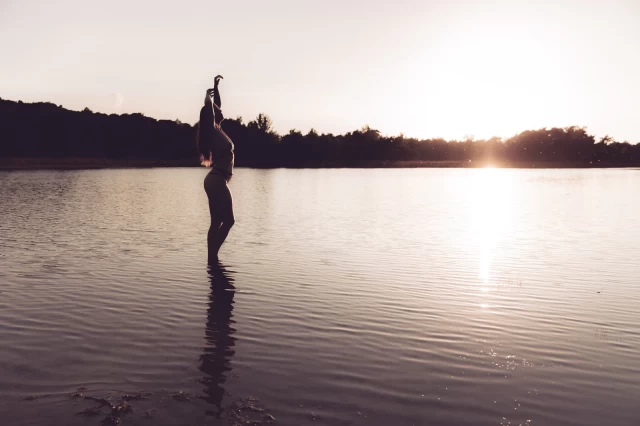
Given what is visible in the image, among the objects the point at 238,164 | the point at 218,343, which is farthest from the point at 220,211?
the point at 238,164

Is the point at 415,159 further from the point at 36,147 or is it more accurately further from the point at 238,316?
the point at 238,316

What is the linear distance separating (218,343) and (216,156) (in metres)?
5.39

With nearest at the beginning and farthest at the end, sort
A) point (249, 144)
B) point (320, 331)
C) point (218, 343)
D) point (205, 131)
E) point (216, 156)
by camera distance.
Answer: point (218, 343) → point (320, 331) → point (205, 131) → point (216, 156) → point (249, 144)

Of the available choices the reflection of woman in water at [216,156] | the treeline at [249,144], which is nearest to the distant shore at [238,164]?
the treeline at [249,144]

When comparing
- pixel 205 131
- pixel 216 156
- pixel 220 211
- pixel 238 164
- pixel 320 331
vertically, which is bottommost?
pixel 320 331

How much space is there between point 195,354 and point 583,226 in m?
21.1

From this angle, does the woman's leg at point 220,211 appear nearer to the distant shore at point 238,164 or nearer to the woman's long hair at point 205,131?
the woman's long hair at point 205,131

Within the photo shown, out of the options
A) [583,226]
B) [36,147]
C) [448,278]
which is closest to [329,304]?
[448,278]

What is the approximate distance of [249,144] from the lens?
162 m

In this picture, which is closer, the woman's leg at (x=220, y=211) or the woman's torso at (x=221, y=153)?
the woman's torso at (x=221, y=153)

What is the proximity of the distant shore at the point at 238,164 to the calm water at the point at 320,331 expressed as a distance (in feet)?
298

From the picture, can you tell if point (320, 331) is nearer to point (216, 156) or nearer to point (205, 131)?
point (216, 156)

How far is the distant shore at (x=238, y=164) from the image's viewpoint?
9612cm

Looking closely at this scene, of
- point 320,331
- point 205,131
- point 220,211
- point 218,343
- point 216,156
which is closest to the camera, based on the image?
point 218,343
